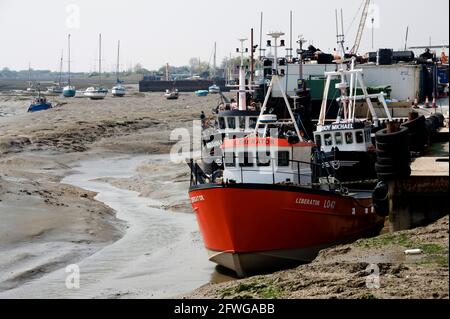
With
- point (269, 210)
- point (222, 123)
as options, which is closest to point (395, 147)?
point (269, 210)

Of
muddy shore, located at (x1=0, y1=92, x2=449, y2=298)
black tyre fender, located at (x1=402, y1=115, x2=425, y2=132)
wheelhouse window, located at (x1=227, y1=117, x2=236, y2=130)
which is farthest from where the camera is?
wheelhouse window, located at (x1=227, y1=117, x2=236, y2=130)

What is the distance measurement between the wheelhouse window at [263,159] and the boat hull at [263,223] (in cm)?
145

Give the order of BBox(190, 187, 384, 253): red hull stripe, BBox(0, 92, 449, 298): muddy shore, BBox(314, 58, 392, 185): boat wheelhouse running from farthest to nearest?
BBox(314, 58, 392, 185): boat wheelhouse → BBox(190, 187, 384, 253): red hull stripe → BBox(0, 92, 449, 298): muddy shore

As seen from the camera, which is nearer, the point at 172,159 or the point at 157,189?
the point at 157,189

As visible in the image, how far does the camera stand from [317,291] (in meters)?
12.6

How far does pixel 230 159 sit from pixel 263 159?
74cm

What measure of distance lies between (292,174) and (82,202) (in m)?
10.3

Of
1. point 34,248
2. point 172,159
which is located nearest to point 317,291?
point 34,248

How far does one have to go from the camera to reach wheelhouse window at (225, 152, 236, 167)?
19.2 meters

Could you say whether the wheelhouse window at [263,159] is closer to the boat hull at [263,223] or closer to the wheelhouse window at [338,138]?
the boat hull at [263,223]

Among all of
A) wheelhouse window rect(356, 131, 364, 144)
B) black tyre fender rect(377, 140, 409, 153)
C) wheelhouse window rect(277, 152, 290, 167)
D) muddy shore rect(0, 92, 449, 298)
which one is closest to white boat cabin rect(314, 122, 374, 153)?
wheelhouse window rect(356, 131, 364, 144)

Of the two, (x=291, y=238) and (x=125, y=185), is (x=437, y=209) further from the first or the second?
(x=125, y=185)

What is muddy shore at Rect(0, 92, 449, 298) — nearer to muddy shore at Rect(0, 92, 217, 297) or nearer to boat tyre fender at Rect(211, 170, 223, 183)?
muddy shore at Rect(0, 92, 217, 297)
